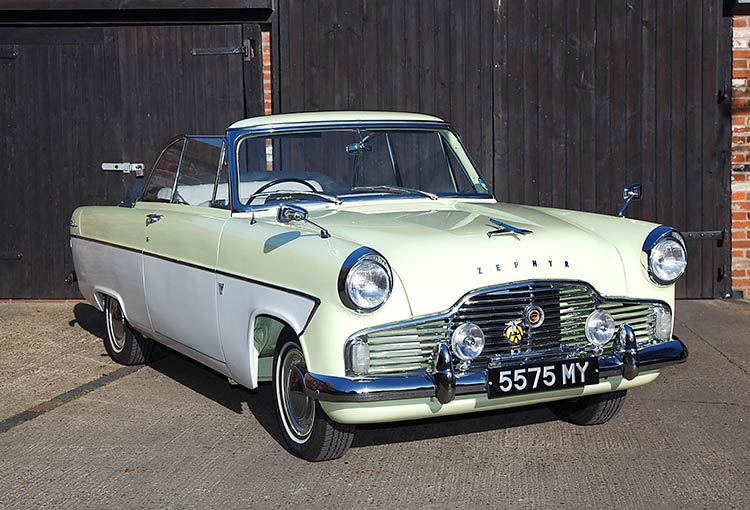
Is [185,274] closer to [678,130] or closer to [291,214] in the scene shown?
[291,214]

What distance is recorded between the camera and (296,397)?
4961mm

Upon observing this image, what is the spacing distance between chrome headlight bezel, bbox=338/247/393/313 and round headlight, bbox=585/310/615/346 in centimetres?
94

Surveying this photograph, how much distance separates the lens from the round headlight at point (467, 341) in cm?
450

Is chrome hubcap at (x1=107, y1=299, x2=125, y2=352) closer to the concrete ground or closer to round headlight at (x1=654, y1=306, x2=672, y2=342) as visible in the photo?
the concrete ground

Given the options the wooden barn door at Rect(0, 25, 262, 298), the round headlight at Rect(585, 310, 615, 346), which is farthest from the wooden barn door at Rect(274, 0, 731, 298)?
the round headlight at Rect(585, 310, 615, 346)

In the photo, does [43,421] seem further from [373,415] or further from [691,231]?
[691,231]

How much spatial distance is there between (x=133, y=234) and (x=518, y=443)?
2.65 m

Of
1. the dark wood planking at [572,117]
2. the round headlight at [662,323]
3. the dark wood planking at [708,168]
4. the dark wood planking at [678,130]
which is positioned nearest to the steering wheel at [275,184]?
the round headlight at [662,323]

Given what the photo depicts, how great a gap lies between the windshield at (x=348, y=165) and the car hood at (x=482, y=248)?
0.41 meters

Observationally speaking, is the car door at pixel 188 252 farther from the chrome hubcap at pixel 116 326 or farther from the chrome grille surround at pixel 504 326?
the chrome grille surround at pixel 504 326

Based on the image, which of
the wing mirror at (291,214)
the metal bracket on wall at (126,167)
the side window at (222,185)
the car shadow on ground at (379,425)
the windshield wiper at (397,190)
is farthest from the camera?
the metal bracket on wall at (126,167)

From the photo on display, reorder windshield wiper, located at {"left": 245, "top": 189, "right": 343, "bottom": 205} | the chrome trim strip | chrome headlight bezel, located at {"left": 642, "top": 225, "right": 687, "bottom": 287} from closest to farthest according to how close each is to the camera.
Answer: the chrome trim strip
chrome headlight bezel, located at {"left": 642, "top": 225, "right": 687, "bottom": 287}
windshield wiper, located at {"left": 245, "top": 189, "right": 343, "bottom": 205}

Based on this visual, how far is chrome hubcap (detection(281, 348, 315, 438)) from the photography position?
191 inches

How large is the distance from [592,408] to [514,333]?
3.28ft
